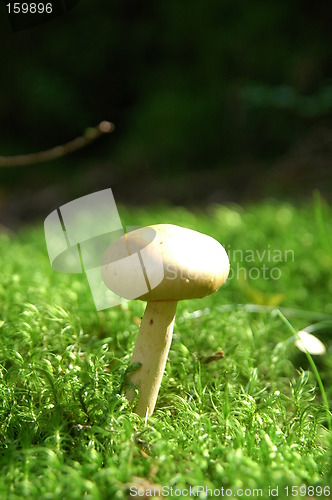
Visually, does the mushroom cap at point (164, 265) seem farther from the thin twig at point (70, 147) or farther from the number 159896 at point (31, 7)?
the number 159896 at point (31, 7)

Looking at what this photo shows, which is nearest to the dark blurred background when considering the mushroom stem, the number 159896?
the number 159896

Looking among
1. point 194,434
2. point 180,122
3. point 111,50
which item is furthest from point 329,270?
point 111,50

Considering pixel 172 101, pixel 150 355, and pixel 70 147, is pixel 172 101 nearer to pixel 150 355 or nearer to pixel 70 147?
pixel 70 147

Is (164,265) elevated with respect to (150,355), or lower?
elevated

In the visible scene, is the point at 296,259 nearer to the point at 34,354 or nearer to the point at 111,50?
the point at 34,354

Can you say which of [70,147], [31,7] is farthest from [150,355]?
[31,7]
